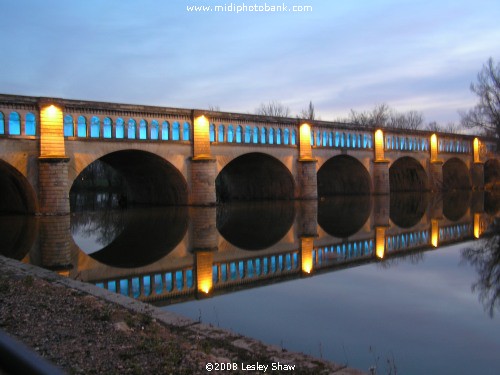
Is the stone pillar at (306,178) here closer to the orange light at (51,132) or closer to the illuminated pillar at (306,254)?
the orange light at (51,132)

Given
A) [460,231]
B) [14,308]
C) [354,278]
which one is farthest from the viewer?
[460,231]

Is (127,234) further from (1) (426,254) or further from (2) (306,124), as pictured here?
(2) (306,124)

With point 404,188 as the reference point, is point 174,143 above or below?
above

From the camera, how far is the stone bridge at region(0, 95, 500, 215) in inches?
960

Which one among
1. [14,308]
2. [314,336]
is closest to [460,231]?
[314,336]

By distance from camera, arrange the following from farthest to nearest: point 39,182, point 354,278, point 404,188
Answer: point 404,188 < point 39,182 < point 354,278

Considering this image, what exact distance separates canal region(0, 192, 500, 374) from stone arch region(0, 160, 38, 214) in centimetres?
260

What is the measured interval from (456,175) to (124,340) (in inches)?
2273

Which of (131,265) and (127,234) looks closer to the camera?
(131,265)

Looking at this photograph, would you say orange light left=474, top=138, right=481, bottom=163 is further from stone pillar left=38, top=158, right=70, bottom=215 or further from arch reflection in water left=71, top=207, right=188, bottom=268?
stone pillar left=38, top=158, right=70, bottom=215

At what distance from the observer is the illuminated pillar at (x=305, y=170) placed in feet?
122

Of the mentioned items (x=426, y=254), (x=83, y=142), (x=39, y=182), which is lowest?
(x=426, y=254)

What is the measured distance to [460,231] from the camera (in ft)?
61.1

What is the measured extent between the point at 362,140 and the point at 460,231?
83.7 ft
